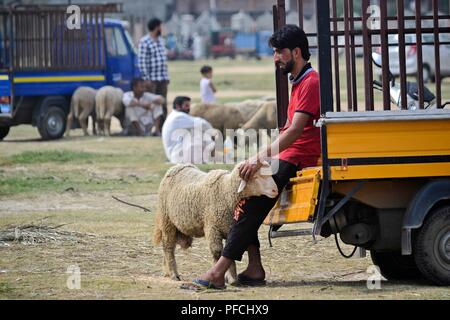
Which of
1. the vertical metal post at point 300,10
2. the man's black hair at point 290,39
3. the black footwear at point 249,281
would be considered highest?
the vertical metal post at point 300,10

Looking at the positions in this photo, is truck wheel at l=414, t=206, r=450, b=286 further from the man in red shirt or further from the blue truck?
the blue truck

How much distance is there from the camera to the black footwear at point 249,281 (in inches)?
311

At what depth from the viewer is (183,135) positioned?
1548 cm

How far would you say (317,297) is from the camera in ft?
23.3

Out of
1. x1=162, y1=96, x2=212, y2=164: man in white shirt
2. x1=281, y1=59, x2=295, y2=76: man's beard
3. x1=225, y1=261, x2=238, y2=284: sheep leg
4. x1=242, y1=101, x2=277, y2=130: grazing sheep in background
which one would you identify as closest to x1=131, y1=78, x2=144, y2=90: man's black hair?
x1=242, y1=101, x2=277, y2=130: grazing sheep in background

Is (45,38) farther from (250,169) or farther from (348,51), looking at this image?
(250,169)

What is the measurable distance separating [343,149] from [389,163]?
0.34 m

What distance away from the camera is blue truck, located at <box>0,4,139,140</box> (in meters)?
20.4

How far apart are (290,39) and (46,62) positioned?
13.9 m

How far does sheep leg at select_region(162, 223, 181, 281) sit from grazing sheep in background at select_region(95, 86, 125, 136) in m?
12.5

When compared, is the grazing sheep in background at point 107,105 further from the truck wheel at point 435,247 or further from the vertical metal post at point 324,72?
the truck wheel at point 435,247

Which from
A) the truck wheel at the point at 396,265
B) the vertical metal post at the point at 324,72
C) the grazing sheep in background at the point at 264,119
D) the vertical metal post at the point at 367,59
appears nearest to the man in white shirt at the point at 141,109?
the grazing sheep in background at the point at 264,119

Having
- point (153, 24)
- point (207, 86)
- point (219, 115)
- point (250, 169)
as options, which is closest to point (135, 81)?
point (153, 24)

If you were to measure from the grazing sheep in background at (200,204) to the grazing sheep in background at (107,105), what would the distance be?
12.4 meters
